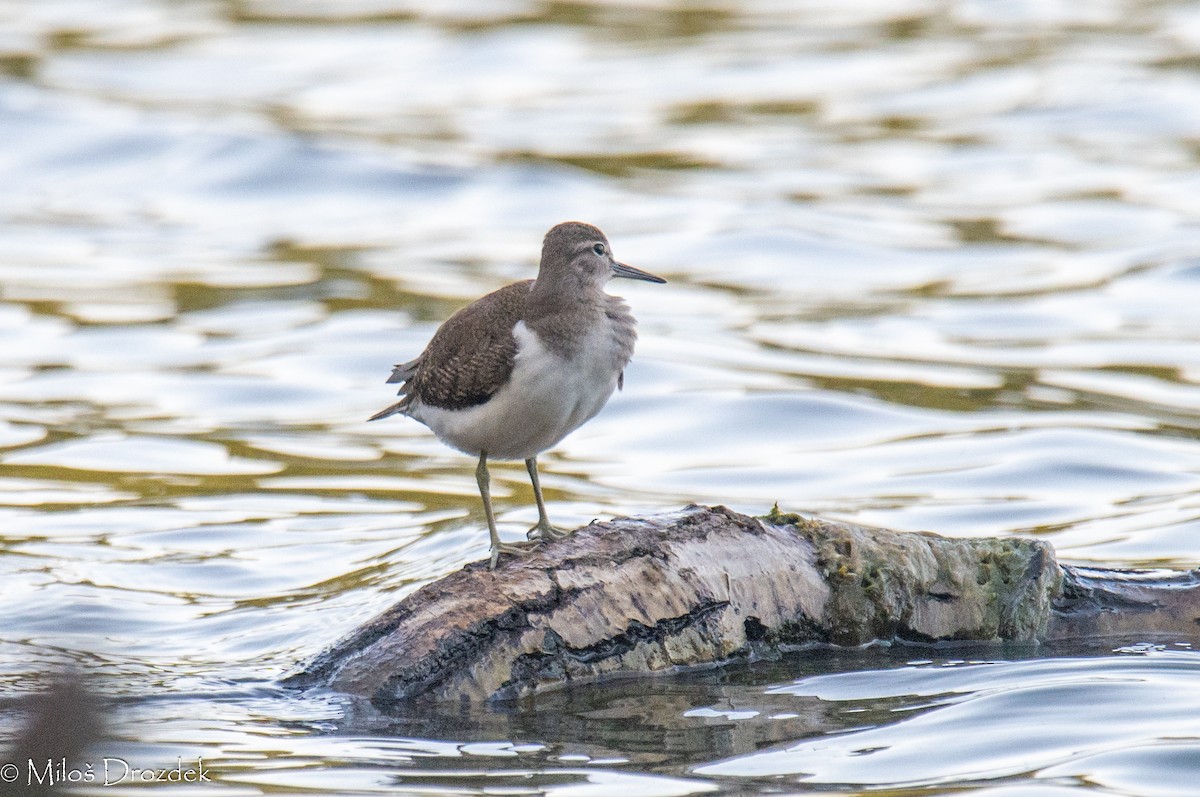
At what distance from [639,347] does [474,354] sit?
7.86m

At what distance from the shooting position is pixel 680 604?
7484 millimetres

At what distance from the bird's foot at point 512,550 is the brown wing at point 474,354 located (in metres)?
0.67

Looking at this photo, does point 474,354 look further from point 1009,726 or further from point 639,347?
point 639,347

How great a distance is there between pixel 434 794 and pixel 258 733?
1.10 metres

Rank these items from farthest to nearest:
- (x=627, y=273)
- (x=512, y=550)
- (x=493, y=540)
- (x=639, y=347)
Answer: (x=639, y=347) < (x=627, y=273) < (x=493, y=540) < (x=512, y=550)

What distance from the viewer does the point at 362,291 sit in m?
17.3

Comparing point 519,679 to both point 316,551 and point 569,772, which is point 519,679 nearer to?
point 569,772

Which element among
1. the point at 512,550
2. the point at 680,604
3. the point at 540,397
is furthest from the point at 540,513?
the point at 680,604

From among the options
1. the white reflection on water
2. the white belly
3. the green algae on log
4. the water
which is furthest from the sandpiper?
the white reflection on water

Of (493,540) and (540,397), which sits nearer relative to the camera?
(540,397)

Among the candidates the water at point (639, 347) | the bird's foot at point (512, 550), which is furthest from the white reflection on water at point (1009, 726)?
the bird's foot at point (512, 550)

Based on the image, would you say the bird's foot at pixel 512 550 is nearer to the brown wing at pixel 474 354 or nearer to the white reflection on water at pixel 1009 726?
the brown wing at pixel 474 354

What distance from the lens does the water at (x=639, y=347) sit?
714 cm

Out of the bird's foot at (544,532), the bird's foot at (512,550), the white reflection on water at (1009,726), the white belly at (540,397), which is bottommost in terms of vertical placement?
the white reflection on water at (1009,726)
